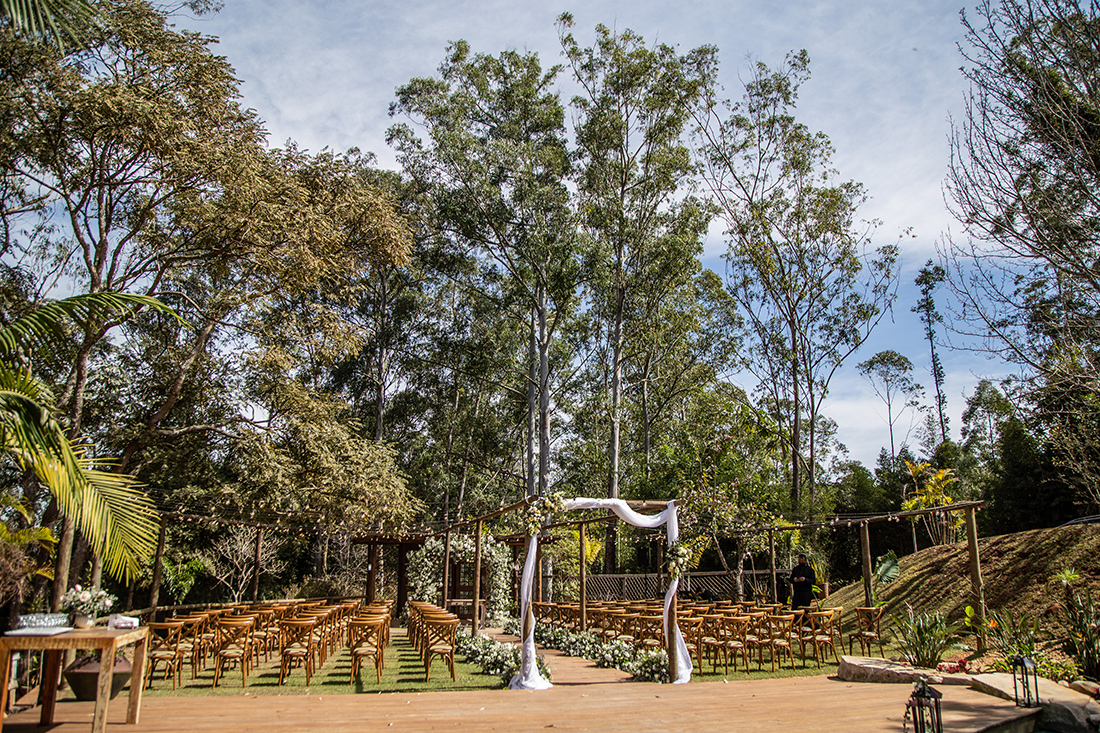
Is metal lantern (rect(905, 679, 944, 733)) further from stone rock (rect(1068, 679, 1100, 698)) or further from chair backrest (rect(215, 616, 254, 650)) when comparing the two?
chair backrest (rect(215, 616, 254, 650))

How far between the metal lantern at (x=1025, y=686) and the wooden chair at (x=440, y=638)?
622cm

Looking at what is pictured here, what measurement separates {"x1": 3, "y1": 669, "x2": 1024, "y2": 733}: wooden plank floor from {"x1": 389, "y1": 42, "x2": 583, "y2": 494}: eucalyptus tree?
11530 mm

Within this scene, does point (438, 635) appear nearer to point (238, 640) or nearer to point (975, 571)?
point (238, 640)

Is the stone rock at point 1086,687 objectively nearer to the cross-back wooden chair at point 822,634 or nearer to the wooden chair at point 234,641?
the cross-back wooden chair at point 822,634

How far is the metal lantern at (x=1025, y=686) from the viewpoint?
19.5 feet

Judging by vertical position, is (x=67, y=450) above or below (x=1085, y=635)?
above

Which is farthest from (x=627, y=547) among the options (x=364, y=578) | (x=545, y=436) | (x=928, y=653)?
(x=928, y=653)

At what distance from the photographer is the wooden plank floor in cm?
553

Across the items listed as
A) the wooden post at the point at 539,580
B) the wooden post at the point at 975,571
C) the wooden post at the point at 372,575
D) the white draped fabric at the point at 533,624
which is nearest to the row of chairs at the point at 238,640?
the white draped fabric at the point at 533,624

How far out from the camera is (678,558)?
872cm

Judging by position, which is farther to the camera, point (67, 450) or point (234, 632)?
point (234, 632)

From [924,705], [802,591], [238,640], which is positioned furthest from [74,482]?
[802,591]

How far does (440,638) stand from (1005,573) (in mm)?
9819

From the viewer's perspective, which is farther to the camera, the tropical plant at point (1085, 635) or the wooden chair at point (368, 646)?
the wooden chair at point (368, 646)
